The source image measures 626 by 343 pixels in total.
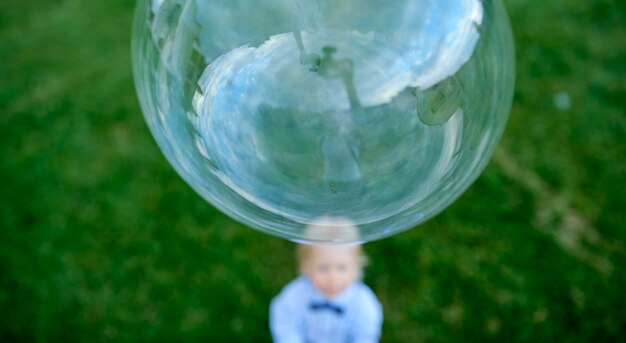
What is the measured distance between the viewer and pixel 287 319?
6.24 ft

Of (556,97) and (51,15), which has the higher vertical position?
(51,15)

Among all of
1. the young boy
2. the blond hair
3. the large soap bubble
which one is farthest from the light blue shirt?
the large soap bubble

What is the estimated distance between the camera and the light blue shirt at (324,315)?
1.85 metres

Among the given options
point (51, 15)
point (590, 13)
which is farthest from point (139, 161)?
point (590, 13)

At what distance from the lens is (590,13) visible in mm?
3639

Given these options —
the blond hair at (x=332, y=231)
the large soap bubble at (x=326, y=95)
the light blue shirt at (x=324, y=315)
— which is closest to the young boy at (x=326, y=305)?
the light blue shirt at (x=324, y=315)

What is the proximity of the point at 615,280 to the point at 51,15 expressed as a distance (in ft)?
11.5

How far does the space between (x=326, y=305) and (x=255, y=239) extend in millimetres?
999

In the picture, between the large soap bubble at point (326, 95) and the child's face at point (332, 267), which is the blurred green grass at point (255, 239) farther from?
the large soap bubble at point (326, 95)

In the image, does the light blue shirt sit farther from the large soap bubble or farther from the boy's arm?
the large soap bubble

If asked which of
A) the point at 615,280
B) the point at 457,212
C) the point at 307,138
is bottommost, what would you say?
the point at 615,280

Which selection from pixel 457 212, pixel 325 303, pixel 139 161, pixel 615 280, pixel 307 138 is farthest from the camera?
pixel 139 161

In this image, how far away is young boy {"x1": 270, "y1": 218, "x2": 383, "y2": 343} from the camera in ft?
5.74

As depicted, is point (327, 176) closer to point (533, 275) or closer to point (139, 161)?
point (533, 275)
